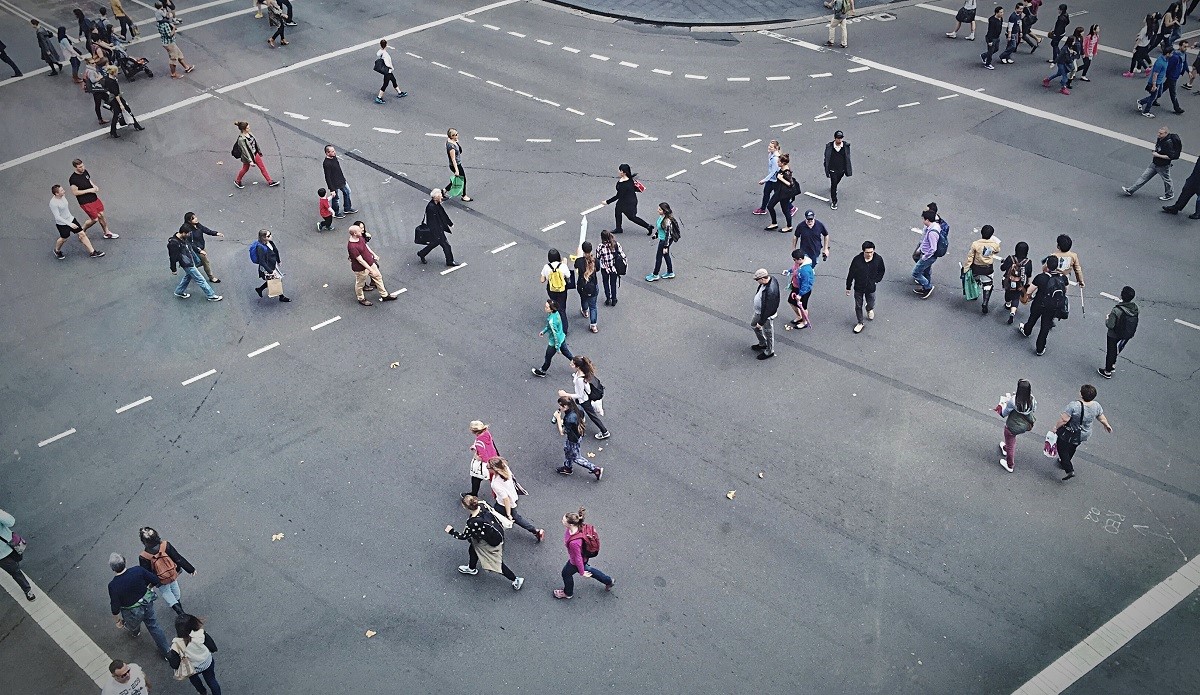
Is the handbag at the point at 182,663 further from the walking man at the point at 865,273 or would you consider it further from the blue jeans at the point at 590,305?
the walking man at the point at 865,273

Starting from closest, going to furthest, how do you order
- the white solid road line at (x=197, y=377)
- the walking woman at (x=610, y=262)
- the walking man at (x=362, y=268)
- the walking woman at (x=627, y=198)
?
1. the white solid road line at (x=197, y=377)
2. the walking woman at (x=610, y=262)
3. the walking man at (x=362, y=268)
4. the walking woman at (x=627, y=198)

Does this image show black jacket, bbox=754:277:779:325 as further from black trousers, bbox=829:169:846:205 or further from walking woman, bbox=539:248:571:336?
black trousers, bbox=829:169:846:205

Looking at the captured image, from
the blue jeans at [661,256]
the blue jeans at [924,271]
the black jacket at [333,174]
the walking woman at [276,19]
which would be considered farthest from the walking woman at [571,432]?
the walking woman at [276,19]

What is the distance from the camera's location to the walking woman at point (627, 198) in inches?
740

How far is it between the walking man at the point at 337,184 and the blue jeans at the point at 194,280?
125 inches

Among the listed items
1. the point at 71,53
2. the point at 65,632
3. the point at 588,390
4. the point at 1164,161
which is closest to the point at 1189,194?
the point at 1164,161

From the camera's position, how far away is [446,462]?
14.4 meters

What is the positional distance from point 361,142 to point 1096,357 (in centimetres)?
1594

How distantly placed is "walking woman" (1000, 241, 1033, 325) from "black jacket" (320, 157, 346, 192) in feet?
40.7

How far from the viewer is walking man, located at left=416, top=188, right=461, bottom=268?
17.9 metres

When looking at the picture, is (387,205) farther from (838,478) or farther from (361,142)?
(838,478)

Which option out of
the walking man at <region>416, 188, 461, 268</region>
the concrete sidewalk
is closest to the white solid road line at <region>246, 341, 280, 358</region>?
the walking man at <region>416, 188, 461, 268</region>

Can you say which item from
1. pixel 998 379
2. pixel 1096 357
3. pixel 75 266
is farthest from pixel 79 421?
pixel 1096 357

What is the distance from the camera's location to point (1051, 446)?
46.1 ft
